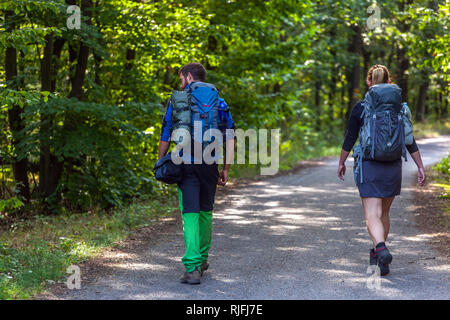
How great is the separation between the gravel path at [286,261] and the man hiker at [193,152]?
34cm

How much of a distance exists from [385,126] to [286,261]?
1.92 metres

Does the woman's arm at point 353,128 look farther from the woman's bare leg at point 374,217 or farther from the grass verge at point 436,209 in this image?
the grass verge at point 436,209

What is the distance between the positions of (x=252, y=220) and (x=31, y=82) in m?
5.70

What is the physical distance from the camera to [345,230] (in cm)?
823

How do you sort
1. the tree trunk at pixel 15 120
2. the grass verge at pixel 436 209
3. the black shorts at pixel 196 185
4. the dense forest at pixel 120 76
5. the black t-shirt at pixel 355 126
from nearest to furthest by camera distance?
the black shorts at pixel 196 185
the black t-shirt at pixel 355 126
the grass verge at pixel 436 209
the dense forest at pixel 120 76
the tree trunk at pixel 15 120

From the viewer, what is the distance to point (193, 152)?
5426 millimetres

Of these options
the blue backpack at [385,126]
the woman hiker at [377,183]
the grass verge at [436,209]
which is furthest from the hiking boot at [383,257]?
the grass verge at [436,209]

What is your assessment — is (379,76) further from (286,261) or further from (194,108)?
(286,261)

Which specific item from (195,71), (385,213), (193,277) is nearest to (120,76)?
(195,71)

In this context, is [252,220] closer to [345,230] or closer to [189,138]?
[345,230]

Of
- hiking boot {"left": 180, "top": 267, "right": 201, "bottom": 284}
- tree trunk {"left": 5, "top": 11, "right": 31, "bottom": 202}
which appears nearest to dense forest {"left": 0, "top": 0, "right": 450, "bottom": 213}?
tree trunk {"left": 5, "top": 11, "right": 31, "bottom": 202}

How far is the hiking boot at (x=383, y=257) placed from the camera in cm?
544

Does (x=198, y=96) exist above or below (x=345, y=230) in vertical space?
above
